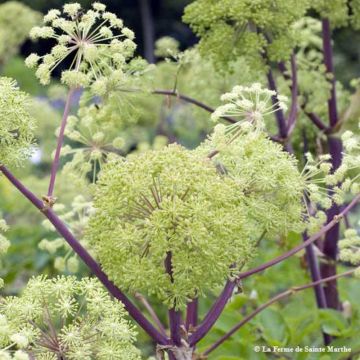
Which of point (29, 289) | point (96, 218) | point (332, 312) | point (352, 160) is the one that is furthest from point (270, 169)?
point (332, 312)

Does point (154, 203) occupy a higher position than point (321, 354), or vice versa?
point (154, 203)

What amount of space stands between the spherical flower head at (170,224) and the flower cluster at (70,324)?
0.06 metres

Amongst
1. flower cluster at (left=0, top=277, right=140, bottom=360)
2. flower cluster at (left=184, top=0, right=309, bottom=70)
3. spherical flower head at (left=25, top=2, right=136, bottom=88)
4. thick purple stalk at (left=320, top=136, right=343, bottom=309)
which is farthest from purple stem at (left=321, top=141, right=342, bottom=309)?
flower cluster at (left=0, top=277, right=140, bottom=360)

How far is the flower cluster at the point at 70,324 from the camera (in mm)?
1306

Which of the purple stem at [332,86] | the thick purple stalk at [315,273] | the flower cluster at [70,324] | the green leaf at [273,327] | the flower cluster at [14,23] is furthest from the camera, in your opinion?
the flower cluster at [14,23]

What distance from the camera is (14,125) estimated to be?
4.65ft

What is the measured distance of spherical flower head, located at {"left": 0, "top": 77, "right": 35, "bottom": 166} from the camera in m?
1.39

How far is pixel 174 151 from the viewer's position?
1.38 meters

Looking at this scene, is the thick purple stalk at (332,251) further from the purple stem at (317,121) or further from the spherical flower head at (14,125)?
the spherical flower head at (14,125)

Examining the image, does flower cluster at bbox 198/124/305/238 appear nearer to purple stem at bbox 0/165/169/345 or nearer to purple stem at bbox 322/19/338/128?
purple stem at bbox 0/165/169/345

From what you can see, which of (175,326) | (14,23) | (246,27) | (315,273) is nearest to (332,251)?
(315,273)

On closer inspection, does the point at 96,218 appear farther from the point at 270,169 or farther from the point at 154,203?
the point at 270,169

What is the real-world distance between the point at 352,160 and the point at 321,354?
602 millimetres

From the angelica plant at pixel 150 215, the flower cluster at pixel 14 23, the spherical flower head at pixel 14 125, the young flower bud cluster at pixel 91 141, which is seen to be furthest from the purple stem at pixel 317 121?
the flower cluster at pixel 14 23
